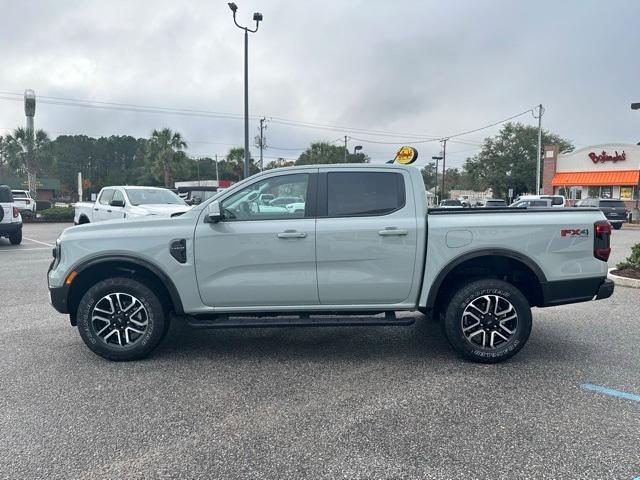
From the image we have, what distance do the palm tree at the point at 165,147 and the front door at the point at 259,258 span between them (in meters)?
47.4

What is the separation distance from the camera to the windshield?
42.2 ft

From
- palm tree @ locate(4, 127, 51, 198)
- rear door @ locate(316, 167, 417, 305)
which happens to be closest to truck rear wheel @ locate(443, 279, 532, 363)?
rear door @ locate(316, 167, 417, 305)

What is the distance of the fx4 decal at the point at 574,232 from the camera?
4.40m

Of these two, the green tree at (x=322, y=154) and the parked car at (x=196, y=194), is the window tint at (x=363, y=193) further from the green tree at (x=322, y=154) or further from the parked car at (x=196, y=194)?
the green tree at (x=322, y=154)

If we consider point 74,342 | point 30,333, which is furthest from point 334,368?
point 30,333

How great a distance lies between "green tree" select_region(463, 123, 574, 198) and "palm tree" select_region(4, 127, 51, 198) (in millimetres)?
44404

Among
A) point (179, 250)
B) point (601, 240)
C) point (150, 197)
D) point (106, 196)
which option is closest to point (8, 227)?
point (106, 196)

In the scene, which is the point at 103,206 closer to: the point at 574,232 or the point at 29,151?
the point at 574,232

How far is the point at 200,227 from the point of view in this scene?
14.6 feet

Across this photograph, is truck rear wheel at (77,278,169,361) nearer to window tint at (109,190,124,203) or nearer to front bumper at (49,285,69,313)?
front bumper at (49,285,69,313)

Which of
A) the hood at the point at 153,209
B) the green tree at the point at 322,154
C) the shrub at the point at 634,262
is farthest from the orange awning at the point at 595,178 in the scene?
the hood at the point at 153,209

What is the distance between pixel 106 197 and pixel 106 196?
47 millimetres

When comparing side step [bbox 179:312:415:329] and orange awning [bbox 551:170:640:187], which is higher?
orange awning [bbox 551:170:640:187]

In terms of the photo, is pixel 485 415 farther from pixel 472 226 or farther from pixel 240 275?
pixel 240 275
